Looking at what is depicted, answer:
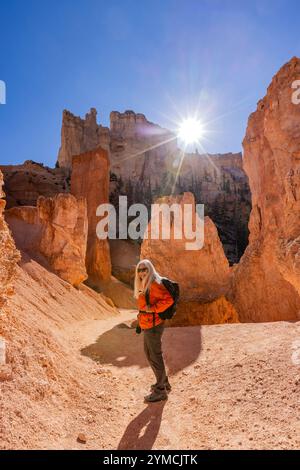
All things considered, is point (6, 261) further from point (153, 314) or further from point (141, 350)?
point (141, 350)

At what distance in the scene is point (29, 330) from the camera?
13.5 ft

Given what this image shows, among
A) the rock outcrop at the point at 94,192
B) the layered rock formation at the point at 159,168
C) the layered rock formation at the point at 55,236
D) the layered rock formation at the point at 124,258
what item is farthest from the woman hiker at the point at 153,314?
the layered rock formation at the point at 159,168

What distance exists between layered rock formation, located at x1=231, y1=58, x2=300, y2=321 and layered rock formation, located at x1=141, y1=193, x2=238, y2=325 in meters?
0.71

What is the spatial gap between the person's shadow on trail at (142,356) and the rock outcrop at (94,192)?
17785 mm

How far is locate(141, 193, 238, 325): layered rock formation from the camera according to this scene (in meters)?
11.5

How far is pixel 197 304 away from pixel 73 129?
46.8 m

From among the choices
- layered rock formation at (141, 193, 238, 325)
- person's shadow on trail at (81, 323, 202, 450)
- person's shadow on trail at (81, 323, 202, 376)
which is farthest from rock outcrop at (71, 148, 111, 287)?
person's shadow on trail at (81, 323, 202, 376)

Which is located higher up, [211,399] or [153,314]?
[153,314]

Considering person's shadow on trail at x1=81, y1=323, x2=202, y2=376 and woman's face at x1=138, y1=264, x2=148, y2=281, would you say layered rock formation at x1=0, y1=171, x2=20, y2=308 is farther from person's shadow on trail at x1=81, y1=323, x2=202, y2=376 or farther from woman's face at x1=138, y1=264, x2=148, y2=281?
person's shadow on trail at x1=81, y1=323, x2=202, y2=376

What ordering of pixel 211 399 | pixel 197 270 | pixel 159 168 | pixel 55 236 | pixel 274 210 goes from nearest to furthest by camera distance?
pixel 211 399
pixel 274 210
pixel 197 270
pixel 55 236
pixel 159 168

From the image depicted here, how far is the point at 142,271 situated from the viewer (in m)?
3.81

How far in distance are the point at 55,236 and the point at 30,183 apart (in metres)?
20.6

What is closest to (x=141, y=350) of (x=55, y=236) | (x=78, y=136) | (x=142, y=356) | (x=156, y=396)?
(x=142, y=356)
